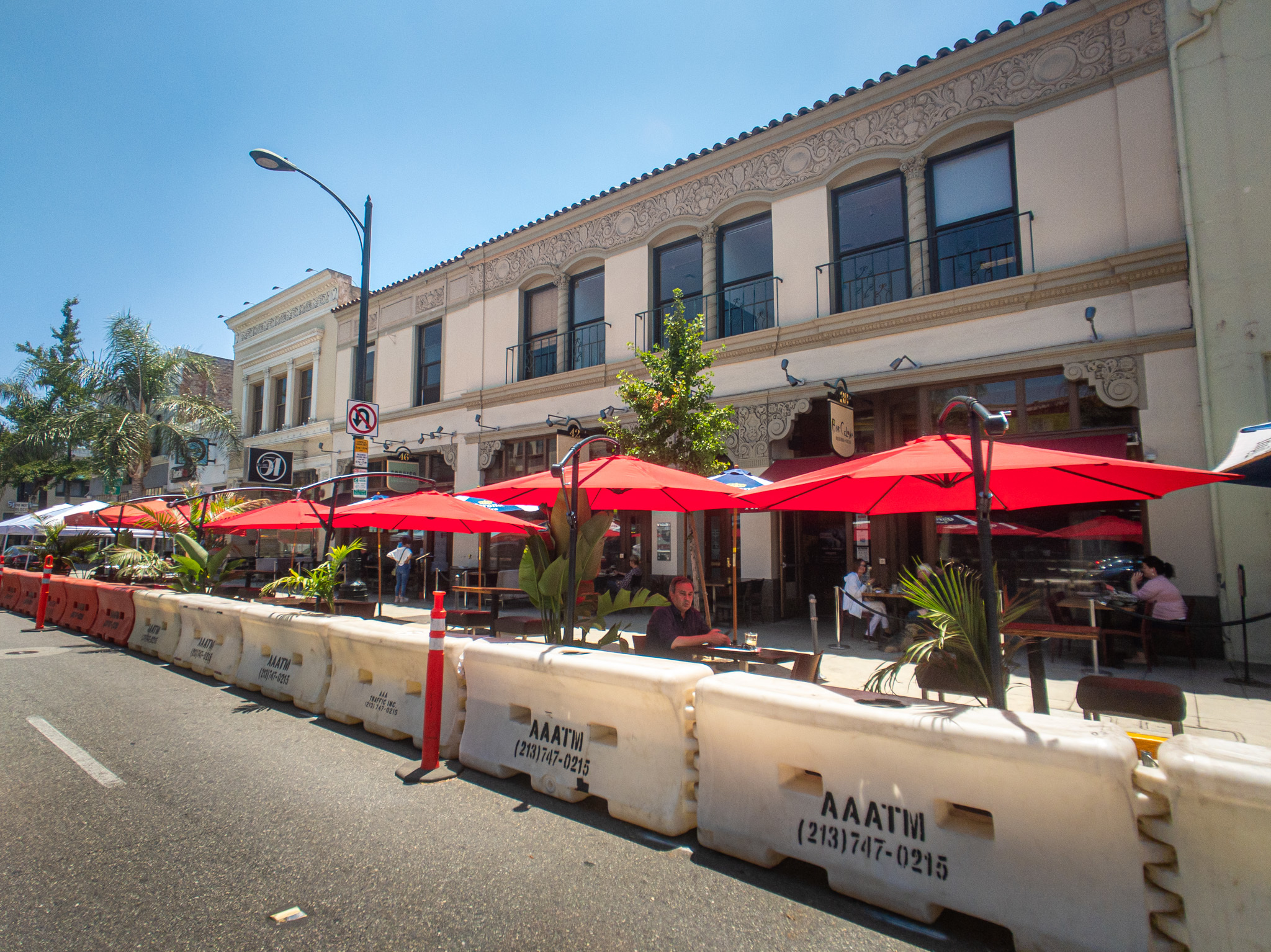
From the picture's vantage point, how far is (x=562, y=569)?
7.12m

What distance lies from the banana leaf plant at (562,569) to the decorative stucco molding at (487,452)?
34.7 ft

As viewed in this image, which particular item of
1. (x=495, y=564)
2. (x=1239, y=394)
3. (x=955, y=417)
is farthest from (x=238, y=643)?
(x=1239, y=394)

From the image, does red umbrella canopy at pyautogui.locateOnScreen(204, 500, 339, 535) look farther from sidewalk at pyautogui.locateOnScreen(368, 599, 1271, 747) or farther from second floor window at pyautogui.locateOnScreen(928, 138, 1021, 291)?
second floor window at pyautogui.locateOnScreen(928, 138, 1021, 291)

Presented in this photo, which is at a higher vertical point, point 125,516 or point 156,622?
point 125,516

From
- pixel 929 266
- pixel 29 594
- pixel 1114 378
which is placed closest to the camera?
pixel 1114 378

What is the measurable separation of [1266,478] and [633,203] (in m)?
12.8

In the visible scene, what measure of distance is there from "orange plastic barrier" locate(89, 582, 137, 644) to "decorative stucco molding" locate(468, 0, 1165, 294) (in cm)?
1159

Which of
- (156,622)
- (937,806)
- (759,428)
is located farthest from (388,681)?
(759,428)

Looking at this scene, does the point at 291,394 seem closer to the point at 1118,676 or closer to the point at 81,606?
the point at 81,606

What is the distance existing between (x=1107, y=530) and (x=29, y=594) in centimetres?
2177

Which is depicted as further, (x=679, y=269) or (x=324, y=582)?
(x=679, y=269)

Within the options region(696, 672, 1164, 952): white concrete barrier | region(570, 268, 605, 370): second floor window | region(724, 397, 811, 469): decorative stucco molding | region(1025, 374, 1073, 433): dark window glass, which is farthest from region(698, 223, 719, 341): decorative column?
region(696, 672, 1164, 952): white concrete barrier

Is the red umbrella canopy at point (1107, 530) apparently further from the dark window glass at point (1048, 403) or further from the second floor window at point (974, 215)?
the second floor window at point (974, 215)

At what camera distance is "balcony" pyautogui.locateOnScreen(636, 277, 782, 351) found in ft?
44.4
